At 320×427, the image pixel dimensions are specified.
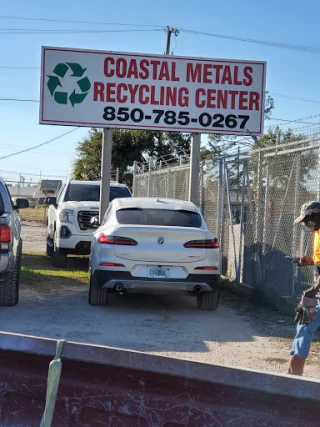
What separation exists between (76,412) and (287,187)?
6.54 meters

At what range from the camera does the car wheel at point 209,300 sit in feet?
30.3

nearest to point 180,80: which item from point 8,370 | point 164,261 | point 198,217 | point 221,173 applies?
Result: point 221,173

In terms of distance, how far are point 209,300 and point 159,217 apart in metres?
1.40

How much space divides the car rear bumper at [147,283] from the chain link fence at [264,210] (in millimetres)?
1492

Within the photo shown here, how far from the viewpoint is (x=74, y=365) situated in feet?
11.2

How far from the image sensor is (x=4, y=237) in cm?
845

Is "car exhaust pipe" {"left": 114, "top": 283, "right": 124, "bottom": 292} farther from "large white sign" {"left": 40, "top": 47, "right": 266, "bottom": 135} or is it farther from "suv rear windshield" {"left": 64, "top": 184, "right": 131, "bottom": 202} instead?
"suv rear windshield" {"left": 64, "top": 184, "right": 131, "bottom": 202}

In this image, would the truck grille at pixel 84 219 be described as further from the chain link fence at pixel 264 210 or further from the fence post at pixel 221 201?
the fence post at pixel 221 201

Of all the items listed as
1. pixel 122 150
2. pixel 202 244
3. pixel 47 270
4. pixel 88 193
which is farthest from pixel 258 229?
pixel 122 150

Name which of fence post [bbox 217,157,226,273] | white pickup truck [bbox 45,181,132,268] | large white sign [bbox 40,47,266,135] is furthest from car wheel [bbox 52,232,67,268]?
Answer: fence post [bbox 217,157,226,273]

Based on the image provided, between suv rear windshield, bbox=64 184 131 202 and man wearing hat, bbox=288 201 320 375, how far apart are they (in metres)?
10.1

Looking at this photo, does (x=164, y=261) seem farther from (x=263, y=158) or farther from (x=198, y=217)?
(x=263, y=158)

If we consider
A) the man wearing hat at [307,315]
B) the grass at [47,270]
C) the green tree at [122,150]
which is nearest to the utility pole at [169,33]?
the green tree at [122,150]

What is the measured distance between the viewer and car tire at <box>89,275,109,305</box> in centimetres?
910
